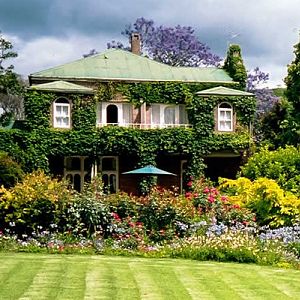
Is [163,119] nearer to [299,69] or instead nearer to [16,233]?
[299,69]

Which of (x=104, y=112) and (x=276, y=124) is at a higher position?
(x=104, y=112)

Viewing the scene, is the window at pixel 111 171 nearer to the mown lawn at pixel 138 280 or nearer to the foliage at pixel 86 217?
the foliage at pixel 86 217

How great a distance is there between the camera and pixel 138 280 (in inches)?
443

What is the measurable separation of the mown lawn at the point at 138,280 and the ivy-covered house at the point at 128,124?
71.7 ft

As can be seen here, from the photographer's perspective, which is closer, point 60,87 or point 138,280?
point 138,280

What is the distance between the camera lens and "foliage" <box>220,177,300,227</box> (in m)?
20.5

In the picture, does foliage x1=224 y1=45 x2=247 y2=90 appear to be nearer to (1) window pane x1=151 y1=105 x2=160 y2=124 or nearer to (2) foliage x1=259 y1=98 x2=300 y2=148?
(2) foliage x1=259 y1=98 x2=300 y2=148

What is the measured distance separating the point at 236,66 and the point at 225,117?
15.2 ft

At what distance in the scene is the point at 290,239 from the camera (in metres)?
17.0

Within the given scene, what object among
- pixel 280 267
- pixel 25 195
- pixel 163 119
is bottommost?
pixel 280 267

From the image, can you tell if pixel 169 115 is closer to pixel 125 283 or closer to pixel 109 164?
pixel 109 164

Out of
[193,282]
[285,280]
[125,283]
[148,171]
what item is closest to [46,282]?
[125,283]

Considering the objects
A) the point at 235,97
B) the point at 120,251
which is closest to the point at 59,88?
the point at 235,97

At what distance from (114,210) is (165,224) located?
1561mm
